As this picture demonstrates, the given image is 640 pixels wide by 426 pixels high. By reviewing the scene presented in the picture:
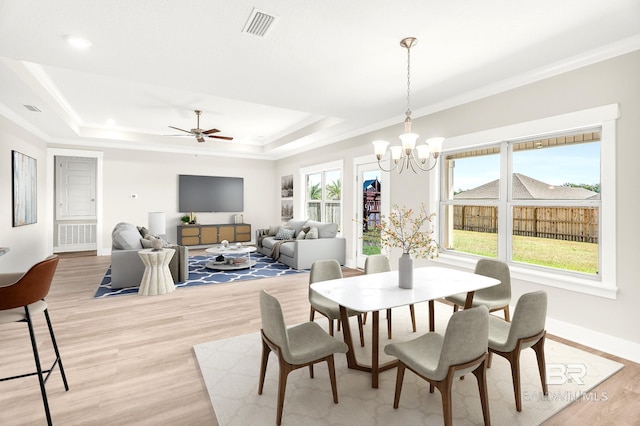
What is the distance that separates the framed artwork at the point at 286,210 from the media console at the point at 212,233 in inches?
39.8

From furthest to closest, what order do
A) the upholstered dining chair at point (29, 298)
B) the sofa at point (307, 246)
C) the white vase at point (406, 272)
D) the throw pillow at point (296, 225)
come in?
the throw pillow at point (296, 225)
the sofa at point (307, 246)
the white vase at point (406, 272)
the upholstered dining chair at point (29, 298)

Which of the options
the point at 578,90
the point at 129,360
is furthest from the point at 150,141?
the point at 578,90

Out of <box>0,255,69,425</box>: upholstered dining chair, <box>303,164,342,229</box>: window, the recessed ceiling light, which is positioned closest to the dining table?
<box>0,255,69,425</box>: upholstered dining chair

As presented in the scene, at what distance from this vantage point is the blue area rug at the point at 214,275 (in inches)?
181

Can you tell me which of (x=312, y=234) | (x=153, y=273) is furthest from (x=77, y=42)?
(x=312, y=234)

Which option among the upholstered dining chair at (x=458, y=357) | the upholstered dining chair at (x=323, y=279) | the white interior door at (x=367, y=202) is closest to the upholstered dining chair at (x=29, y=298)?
the upholstered dining chair at (x=323, y=279)

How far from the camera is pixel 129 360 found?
102 inches

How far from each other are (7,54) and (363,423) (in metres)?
4.17

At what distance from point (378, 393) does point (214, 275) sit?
400 cm

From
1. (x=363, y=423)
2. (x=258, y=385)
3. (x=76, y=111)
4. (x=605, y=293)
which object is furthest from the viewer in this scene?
(x=76, y=111)

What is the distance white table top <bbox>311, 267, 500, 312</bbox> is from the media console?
21.0ft

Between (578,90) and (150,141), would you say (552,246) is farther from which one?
(150,141)

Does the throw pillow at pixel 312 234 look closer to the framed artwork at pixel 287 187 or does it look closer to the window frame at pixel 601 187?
the framed artwork at pixel 287 187

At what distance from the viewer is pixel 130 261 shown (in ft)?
15.5
